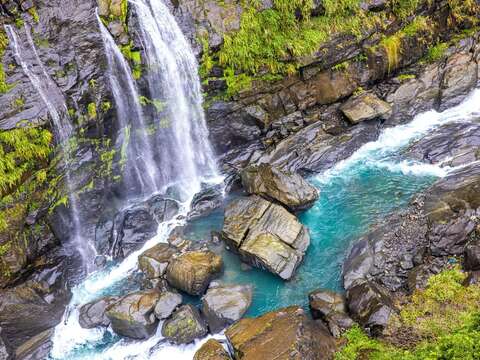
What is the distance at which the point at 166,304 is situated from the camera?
40.9 ft

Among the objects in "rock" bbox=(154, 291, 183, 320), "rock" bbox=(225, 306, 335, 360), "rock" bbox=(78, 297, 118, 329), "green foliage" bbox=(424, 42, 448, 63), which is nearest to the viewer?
"rock" bbox=(225, 306, 335, 360)

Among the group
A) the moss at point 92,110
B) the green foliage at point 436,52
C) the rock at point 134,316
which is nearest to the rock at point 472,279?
the rock at point 134,316

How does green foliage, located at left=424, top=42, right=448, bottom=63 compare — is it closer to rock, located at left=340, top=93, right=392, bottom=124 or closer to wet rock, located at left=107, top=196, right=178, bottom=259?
rock, located at left=340, top=93, right=392, bottom=124

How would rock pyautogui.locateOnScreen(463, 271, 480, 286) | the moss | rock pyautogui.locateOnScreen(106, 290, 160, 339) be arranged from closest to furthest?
rock pyautogui.locateOnScreen(463, 271, 480, 286) < rock pyautogui.locateOnScreen(106, 290, 160, 339) < the moss

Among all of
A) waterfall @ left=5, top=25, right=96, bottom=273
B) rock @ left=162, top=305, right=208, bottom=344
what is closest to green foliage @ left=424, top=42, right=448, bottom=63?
rock @ left=162, top=305, right=208, bottom=344

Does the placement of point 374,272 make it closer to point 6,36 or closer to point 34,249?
point 34,249

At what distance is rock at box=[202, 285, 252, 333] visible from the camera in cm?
1184

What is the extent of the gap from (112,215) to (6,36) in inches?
289

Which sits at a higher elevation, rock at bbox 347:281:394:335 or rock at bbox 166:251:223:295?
rock at bbox 166:251:223:295

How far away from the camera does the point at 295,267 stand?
1322 centimetres

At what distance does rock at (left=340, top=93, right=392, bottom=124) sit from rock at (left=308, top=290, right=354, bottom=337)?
9.39 m

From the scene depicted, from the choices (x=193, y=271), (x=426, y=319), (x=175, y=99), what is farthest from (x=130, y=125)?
(x=426, y=319)

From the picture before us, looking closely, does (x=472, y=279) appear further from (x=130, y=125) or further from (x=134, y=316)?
(x=130, y=125)

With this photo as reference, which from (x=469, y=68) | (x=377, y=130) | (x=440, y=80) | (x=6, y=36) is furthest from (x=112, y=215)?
(x=469, y=68)
